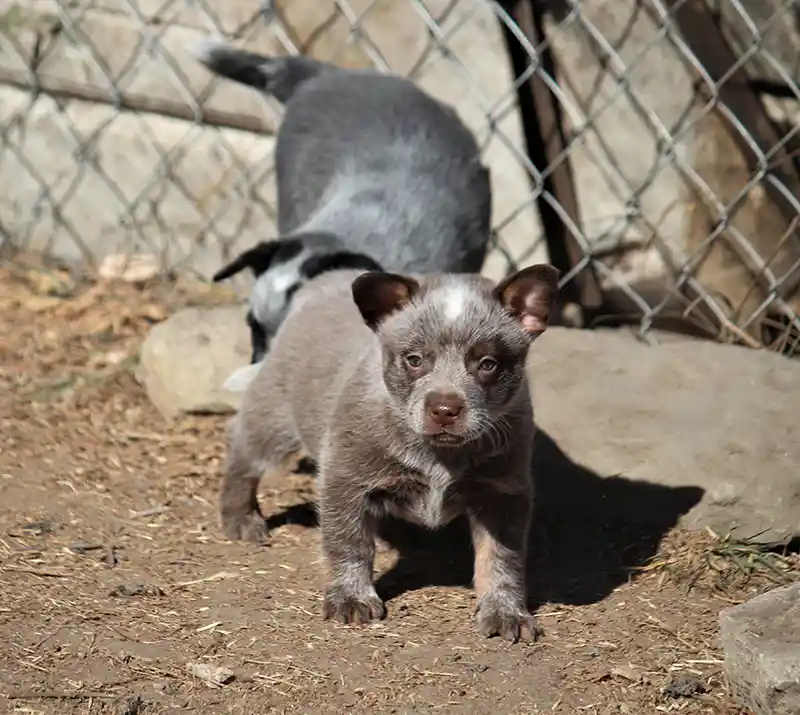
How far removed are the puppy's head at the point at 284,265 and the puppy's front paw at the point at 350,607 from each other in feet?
4.25

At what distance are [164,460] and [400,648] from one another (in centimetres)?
153

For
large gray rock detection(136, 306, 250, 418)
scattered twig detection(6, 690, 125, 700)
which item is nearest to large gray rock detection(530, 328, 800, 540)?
large gray rock detection(136, 306, 250, 418)

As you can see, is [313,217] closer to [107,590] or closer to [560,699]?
[107,590]

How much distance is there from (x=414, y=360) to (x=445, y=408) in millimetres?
205

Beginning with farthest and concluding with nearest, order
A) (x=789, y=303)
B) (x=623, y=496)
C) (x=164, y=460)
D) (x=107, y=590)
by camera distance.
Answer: (x=789, y=303) < (x=164, y=460) < (x=623, y=496) < (x=107, y=590)

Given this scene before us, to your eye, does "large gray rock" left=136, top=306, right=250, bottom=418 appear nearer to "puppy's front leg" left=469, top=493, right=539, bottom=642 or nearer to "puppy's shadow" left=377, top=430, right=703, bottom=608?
"puppy's shadow" left=377, top=430, right=703, bottom=608

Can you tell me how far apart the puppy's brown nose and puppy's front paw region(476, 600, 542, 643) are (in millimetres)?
514

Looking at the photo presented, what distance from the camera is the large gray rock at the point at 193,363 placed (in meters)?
4.49

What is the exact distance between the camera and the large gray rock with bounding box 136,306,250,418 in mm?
4488

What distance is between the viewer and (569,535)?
12.0 ft

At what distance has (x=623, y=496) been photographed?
3682 mm

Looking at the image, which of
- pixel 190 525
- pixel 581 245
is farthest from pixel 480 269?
pixel 190 525

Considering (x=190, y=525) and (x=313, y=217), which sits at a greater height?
(x=313, y=217)

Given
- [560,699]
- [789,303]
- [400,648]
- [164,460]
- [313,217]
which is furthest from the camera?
[789,303]
